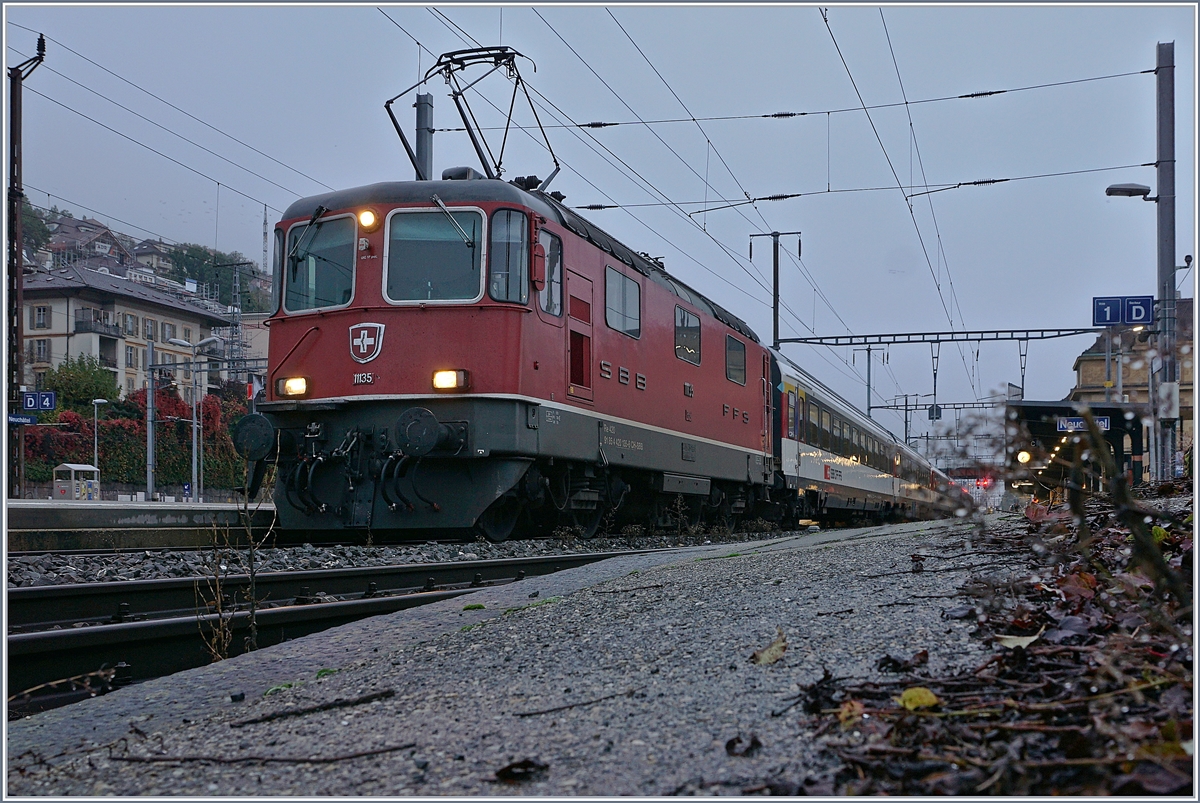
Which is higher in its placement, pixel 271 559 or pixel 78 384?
pixel 78 384

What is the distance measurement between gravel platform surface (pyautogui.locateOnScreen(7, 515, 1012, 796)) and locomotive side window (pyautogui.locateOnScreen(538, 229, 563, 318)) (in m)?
5.52

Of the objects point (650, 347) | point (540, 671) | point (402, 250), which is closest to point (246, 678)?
point (540, 671)

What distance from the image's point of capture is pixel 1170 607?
3088mm

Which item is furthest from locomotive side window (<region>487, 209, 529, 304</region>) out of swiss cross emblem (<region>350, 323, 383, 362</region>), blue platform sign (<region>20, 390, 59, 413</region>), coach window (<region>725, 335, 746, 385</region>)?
blue platform sign (<region>20, 390, 59, 413</region>)

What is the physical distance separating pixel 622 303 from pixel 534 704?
9553 millimetres

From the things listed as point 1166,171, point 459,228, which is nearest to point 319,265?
point 459,228

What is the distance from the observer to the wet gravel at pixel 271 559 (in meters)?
7.60

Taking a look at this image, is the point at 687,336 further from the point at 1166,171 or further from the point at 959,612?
the point at 959,612

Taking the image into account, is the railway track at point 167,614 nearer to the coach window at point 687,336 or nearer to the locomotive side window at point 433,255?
the locomotive side window at point 433,255

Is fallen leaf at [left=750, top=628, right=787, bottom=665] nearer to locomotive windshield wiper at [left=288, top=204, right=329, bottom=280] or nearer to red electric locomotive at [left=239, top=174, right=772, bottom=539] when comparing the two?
red electric locomotive at [left=239, top=174, right=772, bottom=539]

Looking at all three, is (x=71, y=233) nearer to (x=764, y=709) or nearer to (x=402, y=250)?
(x=402, y=250)

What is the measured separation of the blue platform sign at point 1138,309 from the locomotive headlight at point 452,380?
1027 centimetres

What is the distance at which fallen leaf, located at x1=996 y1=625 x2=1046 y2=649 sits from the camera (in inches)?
124

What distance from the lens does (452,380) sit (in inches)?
394
